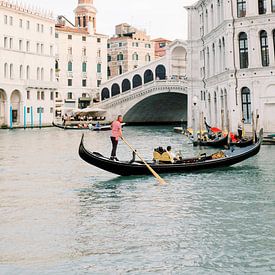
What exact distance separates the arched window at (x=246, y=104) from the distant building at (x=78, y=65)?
23.9 meters

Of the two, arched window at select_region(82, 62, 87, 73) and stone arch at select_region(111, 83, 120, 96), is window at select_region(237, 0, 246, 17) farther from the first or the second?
arched window at select_region(82, 62, 87, 73)

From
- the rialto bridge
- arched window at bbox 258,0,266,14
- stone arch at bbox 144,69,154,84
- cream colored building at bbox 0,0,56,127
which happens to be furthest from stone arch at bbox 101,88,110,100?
arched window at bbox 258,0,266,14

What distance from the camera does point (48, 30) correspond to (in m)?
36.8

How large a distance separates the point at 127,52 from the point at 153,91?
533 inches

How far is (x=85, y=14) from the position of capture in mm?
44969

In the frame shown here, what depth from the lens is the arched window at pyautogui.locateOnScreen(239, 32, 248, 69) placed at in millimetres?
18406

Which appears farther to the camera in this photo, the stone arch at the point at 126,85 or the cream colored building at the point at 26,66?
the stone arch at the point at 126,85

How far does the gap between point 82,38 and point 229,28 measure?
83.2 ft

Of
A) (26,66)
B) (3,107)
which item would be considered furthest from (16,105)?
(26,66)

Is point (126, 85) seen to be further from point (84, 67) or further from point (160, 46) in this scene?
point (160, 46)

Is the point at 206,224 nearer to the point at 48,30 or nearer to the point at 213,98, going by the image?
the point at 213,98

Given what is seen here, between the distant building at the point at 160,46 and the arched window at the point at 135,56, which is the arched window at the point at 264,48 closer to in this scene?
the arched window at the point at 135,56

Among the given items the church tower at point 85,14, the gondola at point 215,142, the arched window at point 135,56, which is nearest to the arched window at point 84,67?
the church tower at point 85,14

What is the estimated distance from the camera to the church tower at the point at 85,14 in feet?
147
